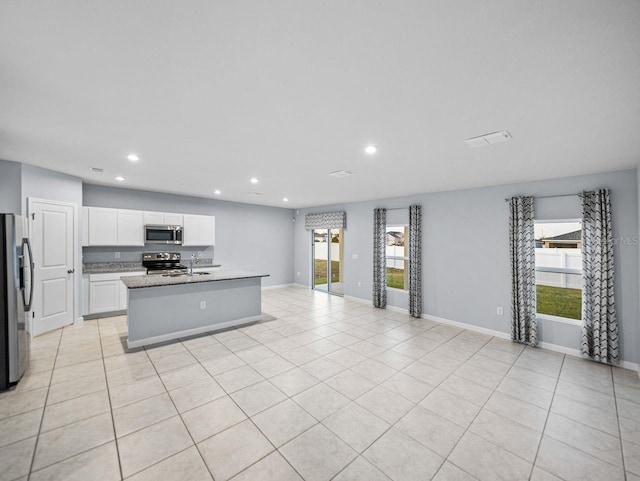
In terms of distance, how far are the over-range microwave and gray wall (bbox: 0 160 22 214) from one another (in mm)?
1862

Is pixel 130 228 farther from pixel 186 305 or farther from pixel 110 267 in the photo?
pixel 186 305

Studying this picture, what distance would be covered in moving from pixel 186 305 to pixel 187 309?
68 millimetres

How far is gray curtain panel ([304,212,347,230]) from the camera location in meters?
7.08

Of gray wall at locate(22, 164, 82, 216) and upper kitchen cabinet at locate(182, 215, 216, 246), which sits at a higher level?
gray wall at locate(22, 164, 82, 216)

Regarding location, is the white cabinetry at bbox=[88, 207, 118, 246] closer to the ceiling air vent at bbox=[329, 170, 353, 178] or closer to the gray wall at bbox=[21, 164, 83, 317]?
the gray wall at bbox=[21, 164, 83, 317]

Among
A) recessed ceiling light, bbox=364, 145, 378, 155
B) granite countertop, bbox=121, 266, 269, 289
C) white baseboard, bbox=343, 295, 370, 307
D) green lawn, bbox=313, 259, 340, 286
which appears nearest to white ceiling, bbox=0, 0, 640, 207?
recessed ceiling light, bbox=364, 145, 378, 155

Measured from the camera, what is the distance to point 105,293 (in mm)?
5031

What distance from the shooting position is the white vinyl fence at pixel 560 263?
3.93 metres

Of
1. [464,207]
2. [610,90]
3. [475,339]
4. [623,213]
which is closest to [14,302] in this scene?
[610,90]

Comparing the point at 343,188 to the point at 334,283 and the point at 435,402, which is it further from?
the point at 334,283

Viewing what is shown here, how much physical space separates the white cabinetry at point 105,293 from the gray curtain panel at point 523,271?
22.2 feet

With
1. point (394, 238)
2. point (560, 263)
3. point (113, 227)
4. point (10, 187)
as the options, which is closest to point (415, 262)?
point (394, 238)

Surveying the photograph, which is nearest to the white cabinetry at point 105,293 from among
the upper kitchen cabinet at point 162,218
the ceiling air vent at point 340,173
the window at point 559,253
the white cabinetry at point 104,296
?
the white cabinetry at point 104,296

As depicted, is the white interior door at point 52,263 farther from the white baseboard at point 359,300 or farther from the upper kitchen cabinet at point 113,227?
the white baseboard at point 359,300
